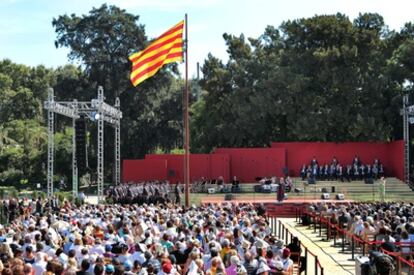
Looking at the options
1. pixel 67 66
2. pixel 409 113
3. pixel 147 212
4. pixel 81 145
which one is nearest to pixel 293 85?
pixel 409 113

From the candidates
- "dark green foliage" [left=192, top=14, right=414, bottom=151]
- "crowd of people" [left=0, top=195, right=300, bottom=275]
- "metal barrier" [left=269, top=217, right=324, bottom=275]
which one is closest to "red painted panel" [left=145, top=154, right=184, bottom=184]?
"dark green foliage" [left=192, top=14, right=414, bottom=151]

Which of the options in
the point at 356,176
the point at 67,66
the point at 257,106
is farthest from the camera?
the point at 67,66

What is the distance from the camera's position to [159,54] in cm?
3122

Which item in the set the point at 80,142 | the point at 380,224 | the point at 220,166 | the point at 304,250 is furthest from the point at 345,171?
the point at 304,250

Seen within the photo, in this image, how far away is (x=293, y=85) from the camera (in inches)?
1973

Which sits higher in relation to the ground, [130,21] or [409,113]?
[130,21]

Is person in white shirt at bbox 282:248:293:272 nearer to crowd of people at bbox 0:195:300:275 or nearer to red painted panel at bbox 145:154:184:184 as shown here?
crowd of people at bbox 0:195:300:275

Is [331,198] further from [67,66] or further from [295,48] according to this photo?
[67,66]

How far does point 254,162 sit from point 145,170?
7.71 metres

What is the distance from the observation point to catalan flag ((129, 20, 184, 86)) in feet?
101

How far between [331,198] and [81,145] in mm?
14486

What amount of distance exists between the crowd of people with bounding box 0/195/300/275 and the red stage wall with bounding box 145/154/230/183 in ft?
94.6

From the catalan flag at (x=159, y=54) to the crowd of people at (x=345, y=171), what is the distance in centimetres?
1906

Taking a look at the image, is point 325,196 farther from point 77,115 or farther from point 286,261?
point 286,261
